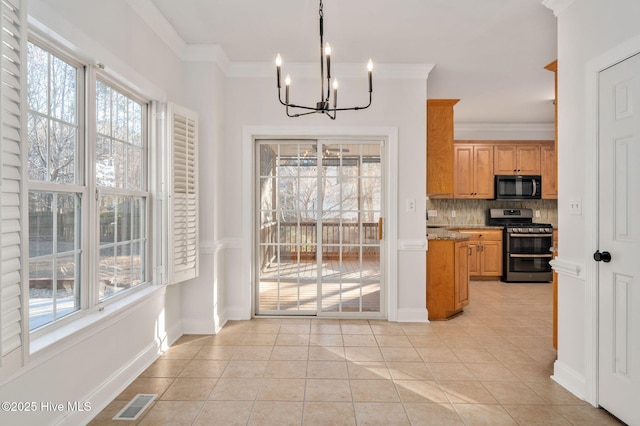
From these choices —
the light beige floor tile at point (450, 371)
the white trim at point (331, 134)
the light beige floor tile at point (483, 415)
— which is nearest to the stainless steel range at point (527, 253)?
the white trim at point (331, 134)

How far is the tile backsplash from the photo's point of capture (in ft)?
22.9

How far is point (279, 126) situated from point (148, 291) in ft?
6.97

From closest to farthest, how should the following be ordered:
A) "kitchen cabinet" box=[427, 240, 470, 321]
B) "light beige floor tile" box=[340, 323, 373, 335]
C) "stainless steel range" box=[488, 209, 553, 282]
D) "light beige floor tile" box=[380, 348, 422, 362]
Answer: "light beige floor tile" box=[380, 348, 422, 362] → "light beige floor tile" box=[340, 323, 373, 335] → "kitchen cabinet" box=[427, 240, 470, 321] → "stainless steel range" box=[488, 209, 553, 282]

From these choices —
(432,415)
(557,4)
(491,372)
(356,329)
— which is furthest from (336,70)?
(432,415)

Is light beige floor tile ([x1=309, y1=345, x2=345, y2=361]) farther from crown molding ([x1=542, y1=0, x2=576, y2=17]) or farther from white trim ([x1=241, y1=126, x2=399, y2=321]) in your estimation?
crown molding ([x1=542, y1=0, x2=576, y2=17])

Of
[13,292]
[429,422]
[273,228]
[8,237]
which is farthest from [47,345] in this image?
[273,228]

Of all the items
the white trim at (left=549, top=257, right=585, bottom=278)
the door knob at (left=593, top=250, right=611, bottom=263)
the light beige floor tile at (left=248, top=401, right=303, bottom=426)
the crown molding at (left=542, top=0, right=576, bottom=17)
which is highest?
the crown molding at (left=542, top=0, right=576, bottom=17)

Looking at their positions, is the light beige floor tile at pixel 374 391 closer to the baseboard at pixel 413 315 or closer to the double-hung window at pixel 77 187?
the baseboard at pixel 413 315

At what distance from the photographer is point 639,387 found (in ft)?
6.66

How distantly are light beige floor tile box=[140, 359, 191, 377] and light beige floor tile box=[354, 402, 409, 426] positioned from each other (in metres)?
1.40

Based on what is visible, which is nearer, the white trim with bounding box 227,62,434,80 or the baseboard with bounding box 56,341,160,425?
the baseboard with bounding box 56,341,160,425

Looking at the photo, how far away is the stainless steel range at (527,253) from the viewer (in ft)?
20.8

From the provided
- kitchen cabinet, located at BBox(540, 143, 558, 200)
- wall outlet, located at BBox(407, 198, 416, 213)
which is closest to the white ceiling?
wall outlet, located at BBox(407, 198, 416, 213)

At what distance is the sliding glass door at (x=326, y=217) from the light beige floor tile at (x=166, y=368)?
Answer: 1487 mm
